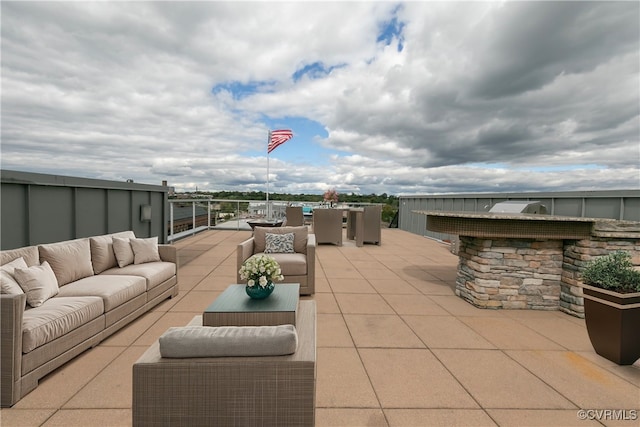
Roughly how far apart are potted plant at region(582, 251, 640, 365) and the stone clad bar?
858 millimetres

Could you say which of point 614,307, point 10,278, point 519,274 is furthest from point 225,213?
point 614,307

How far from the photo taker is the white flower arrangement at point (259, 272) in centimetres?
231

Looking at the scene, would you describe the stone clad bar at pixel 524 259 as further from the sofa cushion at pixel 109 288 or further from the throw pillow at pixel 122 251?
the throw pillow at pixel 122 251

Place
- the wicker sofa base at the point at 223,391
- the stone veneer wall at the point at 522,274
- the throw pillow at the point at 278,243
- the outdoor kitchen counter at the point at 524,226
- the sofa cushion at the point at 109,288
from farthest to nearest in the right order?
the throw pillow at the point at 278,243
the stone veneer wall at the point at 522,274
the outdoor kitchen counter at the point at 524,226
the sofa cushion at the point at 109,288
the wicker sofa base at the point at 223,391

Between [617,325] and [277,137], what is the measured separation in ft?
34.1

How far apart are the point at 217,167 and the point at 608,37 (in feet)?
55.5

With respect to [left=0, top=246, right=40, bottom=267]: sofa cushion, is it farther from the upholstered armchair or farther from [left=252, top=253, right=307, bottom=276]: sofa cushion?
[left=252, top=253, right=307, bottom=276]: sofa cushion

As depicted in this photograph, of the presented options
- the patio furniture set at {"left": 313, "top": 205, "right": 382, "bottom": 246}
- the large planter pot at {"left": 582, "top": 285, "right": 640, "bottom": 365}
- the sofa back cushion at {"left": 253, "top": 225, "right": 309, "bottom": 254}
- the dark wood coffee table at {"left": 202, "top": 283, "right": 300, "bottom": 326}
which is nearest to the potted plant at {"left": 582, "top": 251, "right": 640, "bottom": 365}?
the large planter pot at {"left": 582, "top": 285, "right": 640, "bottom": 365}

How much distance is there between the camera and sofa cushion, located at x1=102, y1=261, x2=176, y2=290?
3.05 m

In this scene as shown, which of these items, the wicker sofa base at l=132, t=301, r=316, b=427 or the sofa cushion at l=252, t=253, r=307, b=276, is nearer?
the wicker sofa base at l=132, t=301, r=316, b=427

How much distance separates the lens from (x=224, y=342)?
117cm

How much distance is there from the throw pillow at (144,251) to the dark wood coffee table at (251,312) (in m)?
1.78

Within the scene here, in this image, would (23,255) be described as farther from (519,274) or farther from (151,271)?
(519,274)

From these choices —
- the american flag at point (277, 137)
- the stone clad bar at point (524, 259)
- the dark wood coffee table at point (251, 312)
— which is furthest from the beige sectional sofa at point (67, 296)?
the american flag at point (277, 137)
